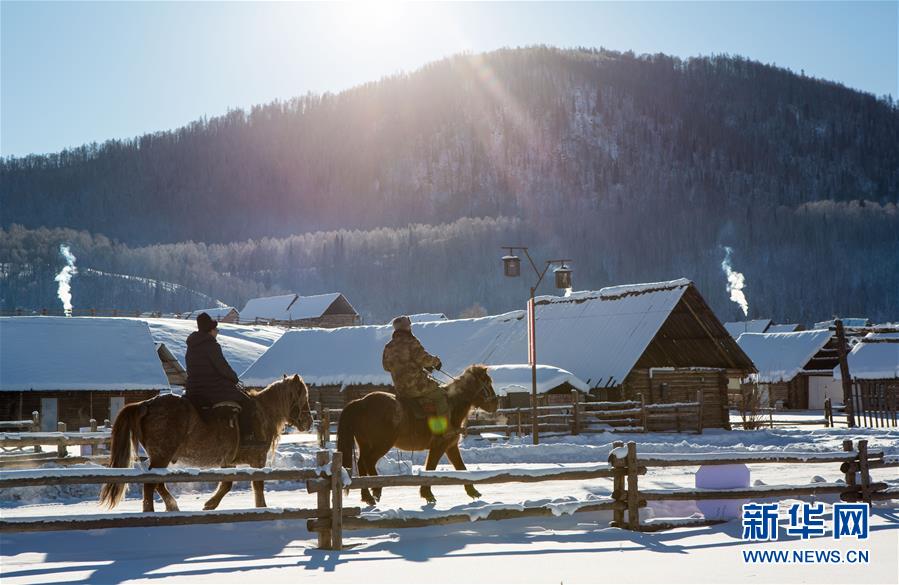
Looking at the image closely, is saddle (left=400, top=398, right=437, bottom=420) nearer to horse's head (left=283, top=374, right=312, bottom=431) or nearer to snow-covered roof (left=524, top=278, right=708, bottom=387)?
horse's head (left=283, top=374, right=312, bottom=431)

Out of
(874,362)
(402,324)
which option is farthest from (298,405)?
(874,362)

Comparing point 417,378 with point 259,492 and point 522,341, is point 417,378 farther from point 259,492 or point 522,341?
point 522,341

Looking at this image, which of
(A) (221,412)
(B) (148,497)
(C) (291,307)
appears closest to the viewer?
(B) (148,497)

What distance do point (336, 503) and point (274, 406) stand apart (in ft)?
11.4

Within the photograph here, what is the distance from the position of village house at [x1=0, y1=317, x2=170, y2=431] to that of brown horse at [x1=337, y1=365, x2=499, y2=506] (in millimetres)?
29357

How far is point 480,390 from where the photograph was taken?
13703 mm

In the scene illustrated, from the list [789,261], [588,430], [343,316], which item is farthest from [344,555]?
[789,261]

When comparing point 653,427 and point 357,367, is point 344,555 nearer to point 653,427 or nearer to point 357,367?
point 653,427

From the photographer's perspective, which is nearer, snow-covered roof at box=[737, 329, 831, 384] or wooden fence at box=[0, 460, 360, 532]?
wooden fence at box=[0, 460, 360, 532]

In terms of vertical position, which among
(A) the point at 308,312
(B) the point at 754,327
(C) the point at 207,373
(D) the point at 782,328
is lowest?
(C) the point at 207,373

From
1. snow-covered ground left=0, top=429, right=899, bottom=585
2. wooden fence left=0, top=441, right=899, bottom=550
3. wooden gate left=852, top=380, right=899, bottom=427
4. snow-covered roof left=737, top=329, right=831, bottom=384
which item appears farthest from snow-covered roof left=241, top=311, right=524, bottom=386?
wooden fence left=0, top=441, right=899, bottom=550

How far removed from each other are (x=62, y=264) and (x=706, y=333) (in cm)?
16391

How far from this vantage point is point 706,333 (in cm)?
3784

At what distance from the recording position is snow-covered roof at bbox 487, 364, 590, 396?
32969mm
